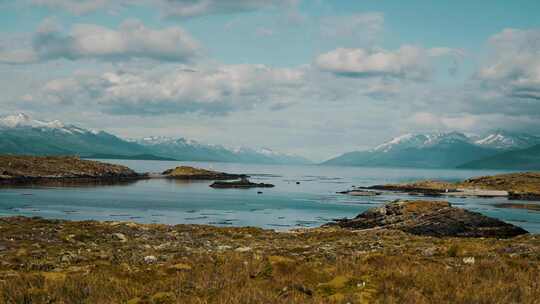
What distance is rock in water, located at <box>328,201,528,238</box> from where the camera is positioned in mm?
51656

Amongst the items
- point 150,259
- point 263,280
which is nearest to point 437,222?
point 150,259

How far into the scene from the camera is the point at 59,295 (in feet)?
33.8

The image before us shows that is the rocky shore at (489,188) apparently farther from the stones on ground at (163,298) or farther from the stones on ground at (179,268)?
the stones on ground at (163,298)

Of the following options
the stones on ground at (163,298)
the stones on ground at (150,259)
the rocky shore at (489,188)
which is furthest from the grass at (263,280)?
the rocky shore at (489,188)

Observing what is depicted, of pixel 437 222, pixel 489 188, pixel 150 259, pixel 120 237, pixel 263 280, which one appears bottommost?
pixel 489 188

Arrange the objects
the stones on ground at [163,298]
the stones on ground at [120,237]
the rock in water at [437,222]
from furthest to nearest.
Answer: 1. the rock in water at [437,222]
2. the stones on ground at [120,237]
3. the stones on ground at [163,298]

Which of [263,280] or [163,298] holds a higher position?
[163,298]

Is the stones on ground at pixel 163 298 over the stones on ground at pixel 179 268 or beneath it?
over

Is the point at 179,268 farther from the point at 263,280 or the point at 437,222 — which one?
the point at 437,222

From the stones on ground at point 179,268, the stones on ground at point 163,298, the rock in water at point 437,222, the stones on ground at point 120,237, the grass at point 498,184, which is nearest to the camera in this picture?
the stones on ground at point 163,298

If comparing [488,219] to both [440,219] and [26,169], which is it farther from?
[26,169]

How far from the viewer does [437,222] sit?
172 ft

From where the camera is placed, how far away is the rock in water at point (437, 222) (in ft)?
169

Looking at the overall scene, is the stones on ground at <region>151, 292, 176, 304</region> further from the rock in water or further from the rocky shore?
the rocky shore
